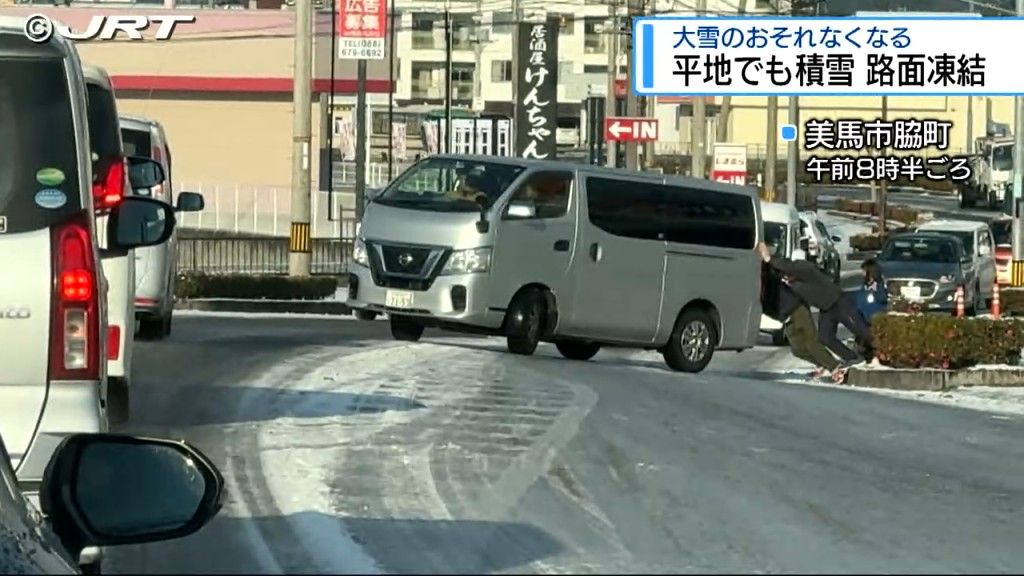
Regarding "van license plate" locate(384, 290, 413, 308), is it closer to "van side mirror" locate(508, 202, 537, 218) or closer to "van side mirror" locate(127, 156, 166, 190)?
"van side mirror" locate(508, 202, 537, 218)

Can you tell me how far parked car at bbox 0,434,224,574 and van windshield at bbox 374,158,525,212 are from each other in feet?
52.3

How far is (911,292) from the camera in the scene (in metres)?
36.8

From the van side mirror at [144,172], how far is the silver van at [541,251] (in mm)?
5155

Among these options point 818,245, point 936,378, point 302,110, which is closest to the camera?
point 936,378

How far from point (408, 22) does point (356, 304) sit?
184 feet

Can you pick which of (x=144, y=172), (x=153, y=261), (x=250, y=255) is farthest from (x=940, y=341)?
(x=250, y=255)

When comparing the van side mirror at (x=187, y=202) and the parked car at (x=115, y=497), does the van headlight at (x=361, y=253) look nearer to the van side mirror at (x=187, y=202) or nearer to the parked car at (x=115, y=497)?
the van side mirror at (x=187, y=202)

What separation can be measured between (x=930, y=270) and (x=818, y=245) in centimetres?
259

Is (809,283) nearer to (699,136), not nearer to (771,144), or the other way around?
(699,136)

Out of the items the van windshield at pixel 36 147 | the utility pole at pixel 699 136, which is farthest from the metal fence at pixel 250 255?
the van windshield at pixel 36 147

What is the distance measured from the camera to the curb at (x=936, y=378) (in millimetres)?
18953

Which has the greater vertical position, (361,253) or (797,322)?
(361,253)

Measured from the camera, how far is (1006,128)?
2859 inches

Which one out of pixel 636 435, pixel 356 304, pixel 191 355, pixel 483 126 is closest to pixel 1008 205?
pixel 483 126
